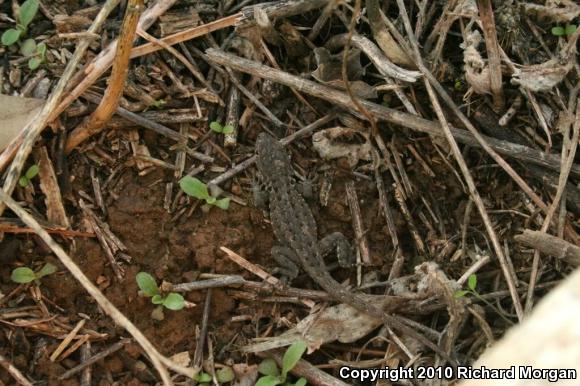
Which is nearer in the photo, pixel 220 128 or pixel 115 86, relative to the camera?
pixel 115 86

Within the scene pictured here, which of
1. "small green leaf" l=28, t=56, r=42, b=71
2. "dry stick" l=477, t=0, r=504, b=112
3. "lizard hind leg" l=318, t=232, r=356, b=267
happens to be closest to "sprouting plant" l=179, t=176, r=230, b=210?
"lizard hind leg" l=318, t=232, r=356, b=267

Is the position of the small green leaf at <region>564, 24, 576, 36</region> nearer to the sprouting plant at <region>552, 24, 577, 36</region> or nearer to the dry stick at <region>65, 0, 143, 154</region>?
the sprouting plant at <region>552, 24, 577, 36</region>

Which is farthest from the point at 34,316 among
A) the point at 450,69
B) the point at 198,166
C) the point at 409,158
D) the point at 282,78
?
the point at 450,69

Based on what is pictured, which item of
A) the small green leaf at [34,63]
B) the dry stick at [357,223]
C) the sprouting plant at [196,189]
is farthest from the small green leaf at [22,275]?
the dry stick at [357,223]

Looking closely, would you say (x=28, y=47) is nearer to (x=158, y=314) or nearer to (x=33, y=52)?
(x=33, y=52)

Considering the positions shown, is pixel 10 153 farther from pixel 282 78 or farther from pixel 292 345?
pixel 292 345

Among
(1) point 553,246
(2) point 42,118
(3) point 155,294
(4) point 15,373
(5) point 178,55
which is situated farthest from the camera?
(5) point 178,55

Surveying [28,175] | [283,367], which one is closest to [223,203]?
[283,367]
